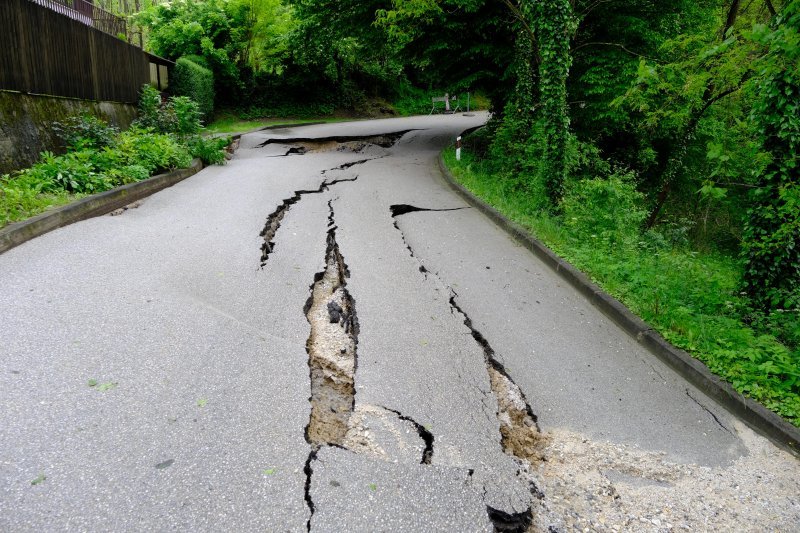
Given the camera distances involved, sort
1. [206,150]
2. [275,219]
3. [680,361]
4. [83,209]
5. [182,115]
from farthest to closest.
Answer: [182,115], [206,150], [275,219], [83,209], [680,361]

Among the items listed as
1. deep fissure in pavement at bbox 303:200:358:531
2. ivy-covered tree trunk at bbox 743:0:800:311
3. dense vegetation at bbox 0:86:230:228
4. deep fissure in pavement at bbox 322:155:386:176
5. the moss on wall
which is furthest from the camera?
deep fissure in pavement at bbox 322:155:386:176

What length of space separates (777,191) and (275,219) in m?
6.44

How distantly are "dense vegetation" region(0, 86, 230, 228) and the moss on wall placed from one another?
0.19m

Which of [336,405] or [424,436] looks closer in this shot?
[424,436]

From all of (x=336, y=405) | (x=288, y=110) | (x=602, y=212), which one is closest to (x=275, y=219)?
(x=336, y=405)

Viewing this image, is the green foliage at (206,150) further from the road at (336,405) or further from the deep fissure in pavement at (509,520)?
the deep fissure in pavement at (509,520)

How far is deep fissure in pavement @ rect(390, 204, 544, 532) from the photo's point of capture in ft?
8.41

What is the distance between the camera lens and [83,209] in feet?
23.9

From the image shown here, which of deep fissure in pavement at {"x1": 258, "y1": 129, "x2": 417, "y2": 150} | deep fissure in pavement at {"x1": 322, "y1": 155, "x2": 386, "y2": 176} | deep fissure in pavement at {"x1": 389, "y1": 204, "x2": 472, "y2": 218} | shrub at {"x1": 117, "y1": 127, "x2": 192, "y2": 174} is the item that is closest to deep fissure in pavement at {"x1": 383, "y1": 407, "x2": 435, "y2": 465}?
deep fissure in pavement at {"x1": 389, "y1": 204, "x2": 472, "y2": 218}

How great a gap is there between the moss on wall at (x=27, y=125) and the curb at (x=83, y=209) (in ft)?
5.39

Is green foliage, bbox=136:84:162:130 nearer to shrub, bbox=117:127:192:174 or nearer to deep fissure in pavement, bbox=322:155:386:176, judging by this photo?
shrub, bbox=117:127:192:174

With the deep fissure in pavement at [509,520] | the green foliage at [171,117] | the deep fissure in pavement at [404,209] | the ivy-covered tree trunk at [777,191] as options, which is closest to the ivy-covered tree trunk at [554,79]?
the deep fissure in pavement at [404,209]

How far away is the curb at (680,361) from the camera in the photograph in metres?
3.41

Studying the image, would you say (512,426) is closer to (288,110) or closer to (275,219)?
(275,219)
